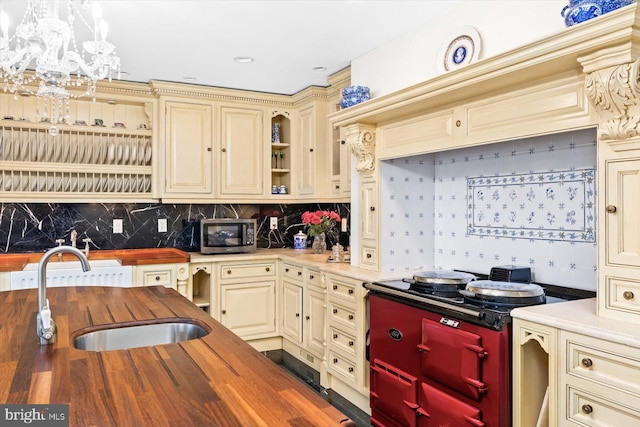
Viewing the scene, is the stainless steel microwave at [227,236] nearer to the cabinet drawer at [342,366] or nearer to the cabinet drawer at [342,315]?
the cabinet drawer at [342,315]

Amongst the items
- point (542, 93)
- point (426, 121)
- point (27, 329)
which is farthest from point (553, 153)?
point (27, 329)

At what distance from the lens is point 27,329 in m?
1.85

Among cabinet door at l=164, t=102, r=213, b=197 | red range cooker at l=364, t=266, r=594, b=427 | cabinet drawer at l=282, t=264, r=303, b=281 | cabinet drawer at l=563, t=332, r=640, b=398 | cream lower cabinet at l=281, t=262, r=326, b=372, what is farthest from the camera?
cabinet door at l=164, t=102, r=213, b=197

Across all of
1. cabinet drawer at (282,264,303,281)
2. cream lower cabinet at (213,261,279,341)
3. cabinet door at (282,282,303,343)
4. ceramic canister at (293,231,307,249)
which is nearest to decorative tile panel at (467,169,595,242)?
cabinet drawer at (282,264,303,281)

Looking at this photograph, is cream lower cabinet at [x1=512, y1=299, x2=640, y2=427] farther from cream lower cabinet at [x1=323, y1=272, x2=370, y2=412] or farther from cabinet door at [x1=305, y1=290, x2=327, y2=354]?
cabinet door at [x1=305, y1=290, x2=327, y2=354]

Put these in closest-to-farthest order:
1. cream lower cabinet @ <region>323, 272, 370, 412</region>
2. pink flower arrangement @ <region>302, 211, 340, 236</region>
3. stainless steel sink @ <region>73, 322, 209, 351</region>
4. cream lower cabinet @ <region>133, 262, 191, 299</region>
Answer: stainless steel sink @ <region>73, 322, 209, 351</region>
cream lower cabinet @ <region>323, 272, 370, 412</region>
cream lower cabinet @ <region>133, 262, 191, 299</region>
pink flower arrangement @ <region>302, 211, 340, 236</region>

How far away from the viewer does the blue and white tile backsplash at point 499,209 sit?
2420mm

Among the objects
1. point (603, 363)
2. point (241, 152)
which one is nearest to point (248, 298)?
point (241, 152)

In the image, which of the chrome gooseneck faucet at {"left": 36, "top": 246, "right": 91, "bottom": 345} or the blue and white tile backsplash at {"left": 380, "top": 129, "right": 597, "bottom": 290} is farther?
the blue and white tile backsplash at {"left": 380, "top": 129, "right": 597, "bottom": 290}

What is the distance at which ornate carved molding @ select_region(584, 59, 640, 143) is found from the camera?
1.72 metres

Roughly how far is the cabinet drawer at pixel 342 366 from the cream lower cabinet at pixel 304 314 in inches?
6.7

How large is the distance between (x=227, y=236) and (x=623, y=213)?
3.30 meters

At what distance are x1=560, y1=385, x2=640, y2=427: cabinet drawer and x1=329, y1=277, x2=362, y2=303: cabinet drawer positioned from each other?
1466 millimetres

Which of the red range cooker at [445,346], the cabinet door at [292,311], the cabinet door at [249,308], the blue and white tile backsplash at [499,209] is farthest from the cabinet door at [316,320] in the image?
the red range cooker at [445,346]
